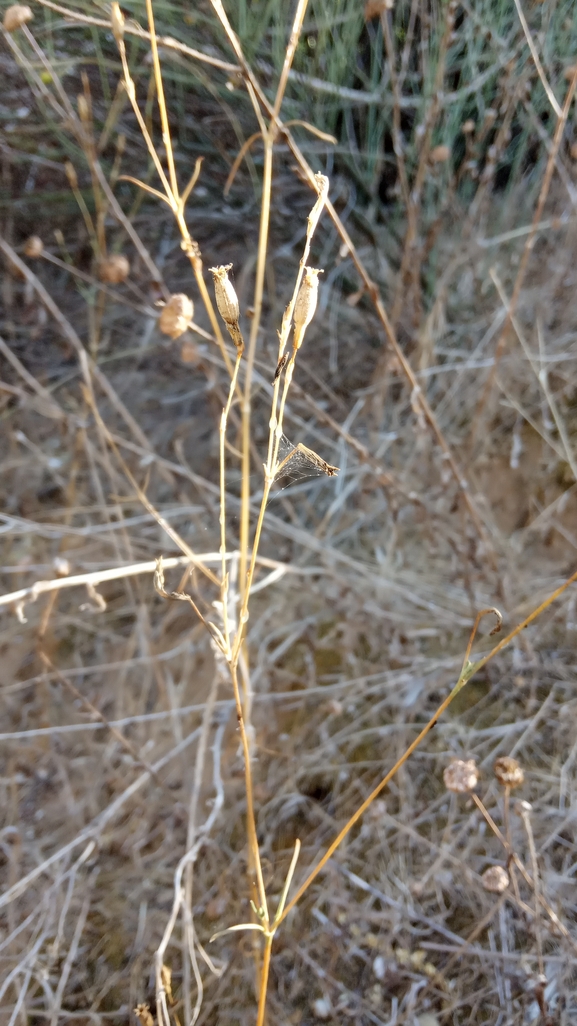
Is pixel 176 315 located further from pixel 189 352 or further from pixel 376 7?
pixel 376 7

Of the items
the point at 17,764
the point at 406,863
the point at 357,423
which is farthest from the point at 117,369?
the point at 406,863

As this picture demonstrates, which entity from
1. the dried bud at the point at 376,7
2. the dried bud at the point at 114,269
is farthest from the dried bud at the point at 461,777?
the dried bud at the point at 376,7

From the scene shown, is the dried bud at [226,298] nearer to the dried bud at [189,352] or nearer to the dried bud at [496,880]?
the dried bud at [189,352]

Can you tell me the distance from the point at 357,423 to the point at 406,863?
886 millimetres

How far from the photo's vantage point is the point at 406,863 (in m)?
0.96

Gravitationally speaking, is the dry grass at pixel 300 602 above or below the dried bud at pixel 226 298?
below

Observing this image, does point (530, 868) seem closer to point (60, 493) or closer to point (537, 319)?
point (537, 319)

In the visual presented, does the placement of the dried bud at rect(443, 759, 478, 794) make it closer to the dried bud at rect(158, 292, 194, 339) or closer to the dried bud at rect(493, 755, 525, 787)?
the dried bud at rect(493, 755, 525, 787)

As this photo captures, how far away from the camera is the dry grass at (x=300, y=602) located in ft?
2.89

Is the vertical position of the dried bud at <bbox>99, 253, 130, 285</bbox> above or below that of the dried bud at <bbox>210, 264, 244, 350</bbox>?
below

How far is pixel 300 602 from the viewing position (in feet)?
4.30

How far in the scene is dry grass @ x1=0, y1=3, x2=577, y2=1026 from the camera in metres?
0.88

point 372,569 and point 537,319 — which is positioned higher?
point 537,319

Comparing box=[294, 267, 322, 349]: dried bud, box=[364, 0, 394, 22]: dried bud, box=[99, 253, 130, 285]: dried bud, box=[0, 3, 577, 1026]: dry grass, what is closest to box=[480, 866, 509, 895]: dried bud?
box=[0, 3, 577, 1026]: dry grass
